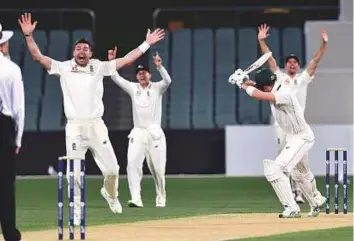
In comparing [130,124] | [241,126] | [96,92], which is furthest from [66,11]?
[96,92]

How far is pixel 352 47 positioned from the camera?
27.6 metres

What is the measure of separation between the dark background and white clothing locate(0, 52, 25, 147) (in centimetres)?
1523

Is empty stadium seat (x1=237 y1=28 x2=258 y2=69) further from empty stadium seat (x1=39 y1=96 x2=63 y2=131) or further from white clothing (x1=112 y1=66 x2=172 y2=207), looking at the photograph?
white clothing (x1=112 y1=66 x2=172 y2=207)

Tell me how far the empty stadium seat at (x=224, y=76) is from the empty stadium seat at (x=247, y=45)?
17cm

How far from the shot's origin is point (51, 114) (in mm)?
30250

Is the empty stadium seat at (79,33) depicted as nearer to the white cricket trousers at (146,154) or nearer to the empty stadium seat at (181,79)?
the empty stadium seat at (181,79)

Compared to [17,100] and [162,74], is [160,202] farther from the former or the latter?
[17,100]

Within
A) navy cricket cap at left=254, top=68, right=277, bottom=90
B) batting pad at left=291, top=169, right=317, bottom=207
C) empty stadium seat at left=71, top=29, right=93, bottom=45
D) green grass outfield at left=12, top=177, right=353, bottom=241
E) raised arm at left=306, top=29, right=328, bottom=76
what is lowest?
green grass outfield at left=12, top=177, right=353, bottom=241

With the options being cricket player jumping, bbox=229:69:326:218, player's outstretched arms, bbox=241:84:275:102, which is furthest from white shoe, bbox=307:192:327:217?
player's outstretched arms, bbox=241:84:275:102

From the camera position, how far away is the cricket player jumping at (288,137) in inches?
642

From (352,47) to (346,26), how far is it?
458 millimetres

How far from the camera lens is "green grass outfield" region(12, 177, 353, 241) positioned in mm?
16547

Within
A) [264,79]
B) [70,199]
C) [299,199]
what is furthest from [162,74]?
[70,199]

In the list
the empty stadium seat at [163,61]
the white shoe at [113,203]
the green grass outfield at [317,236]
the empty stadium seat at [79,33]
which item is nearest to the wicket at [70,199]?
the green grass outfield at [317,236]
